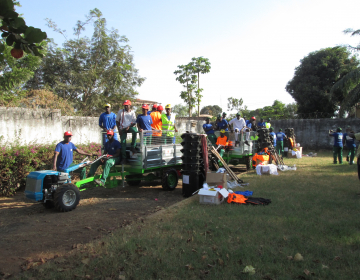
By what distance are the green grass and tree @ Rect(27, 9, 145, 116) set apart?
19522mm

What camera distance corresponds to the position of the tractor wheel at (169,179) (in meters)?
8.59

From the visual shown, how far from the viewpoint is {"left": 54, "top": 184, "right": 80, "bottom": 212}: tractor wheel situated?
6.09 metres

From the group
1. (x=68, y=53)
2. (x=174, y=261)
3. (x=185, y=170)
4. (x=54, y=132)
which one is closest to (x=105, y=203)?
(x=185, y=170)

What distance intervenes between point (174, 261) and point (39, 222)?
140 inches

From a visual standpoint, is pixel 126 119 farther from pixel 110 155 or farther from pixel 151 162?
pixel 151 162

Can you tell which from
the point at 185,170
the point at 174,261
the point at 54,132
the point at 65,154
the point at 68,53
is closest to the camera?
the point at 174,261

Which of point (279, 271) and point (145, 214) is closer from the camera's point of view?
point (279, 271)

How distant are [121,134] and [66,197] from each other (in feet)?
8.81

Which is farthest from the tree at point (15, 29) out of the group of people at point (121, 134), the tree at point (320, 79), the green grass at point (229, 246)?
the tree at point (320, 79)

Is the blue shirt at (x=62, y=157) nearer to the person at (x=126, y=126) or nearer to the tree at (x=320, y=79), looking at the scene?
the person at (x=126, y=126)

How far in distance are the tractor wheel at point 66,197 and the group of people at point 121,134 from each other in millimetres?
777

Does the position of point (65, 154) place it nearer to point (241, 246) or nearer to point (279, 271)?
point (241, 246)

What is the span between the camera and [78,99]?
2348cm

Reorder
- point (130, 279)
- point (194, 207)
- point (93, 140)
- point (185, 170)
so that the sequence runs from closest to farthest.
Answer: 1. point (130, 279)
2. point (194, 207)
3. point (185, 170)
4. point (93, 140)
